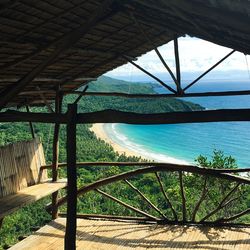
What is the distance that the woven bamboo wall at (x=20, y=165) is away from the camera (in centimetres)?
519

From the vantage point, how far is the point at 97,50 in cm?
544

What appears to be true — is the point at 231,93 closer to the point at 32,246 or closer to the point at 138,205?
the point at 32,246

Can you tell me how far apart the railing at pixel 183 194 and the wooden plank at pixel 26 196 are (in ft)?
0.93

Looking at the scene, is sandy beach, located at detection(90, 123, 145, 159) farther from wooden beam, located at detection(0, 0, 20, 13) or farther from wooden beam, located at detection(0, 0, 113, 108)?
wooden beam, located at detection(0, 0, 20, 13)

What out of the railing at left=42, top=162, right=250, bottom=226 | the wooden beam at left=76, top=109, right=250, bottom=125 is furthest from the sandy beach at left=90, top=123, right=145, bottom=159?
the wooden beam at left=76, top=109, right=250, bottom=125

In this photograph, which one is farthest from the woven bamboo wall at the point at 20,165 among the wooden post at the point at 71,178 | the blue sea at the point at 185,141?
the blue sea at the point at 185,141

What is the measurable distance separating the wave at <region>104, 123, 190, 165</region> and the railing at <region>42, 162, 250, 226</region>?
1028 cm

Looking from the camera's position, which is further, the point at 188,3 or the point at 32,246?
the point at 32,246

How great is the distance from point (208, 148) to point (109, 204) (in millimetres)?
30286

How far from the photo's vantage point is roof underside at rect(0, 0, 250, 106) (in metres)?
2.68

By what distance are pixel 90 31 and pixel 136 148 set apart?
43.5m

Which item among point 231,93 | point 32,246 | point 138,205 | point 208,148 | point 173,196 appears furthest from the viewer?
point 208,148

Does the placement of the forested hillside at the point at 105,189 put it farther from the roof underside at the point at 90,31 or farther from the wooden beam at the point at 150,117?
the wooden beam at the point at 150,117

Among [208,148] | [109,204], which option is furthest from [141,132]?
[109,204]
